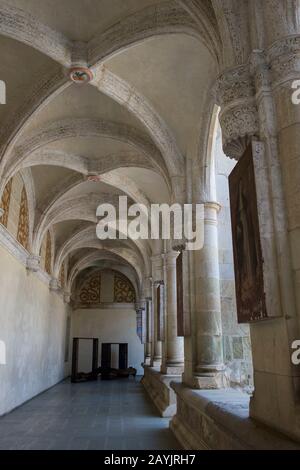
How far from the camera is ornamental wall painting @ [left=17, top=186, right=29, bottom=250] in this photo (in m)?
9.69

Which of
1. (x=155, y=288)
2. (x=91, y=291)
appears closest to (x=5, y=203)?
(x=155, y=288)

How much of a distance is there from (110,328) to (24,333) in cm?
1236

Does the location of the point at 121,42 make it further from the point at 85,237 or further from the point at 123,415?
the point at 85,237

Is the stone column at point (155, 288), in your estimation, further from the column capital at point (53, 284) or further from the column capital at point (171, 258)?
the column capital at point (53, 284)

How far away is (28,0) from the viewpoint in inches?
208

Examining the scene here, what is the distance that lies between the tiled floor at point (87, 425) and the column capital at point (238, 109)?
4.11m

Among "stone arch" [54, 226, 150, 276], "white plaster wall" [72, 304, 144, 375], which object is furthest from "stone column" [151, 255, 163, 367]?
"white plaster wall" [72, 304, 144, 375]

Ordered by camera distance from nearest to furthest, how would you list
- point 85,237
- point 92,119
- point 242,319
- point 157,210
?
point 242,319
point 92,119
point 157,210
point 85,237

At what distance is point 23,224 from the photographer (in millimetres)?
10031

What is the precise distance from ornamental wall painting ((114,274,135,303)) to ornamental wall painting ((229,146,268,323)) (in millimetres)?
19884

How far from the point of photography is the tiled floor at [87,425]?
18.1ft

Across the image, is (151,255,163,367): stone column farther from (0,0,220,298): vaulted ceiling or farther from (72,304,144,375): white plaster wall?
(72,304,144,375): white plaster wall

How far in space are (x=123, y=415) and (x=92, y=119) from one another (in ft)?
19.6
